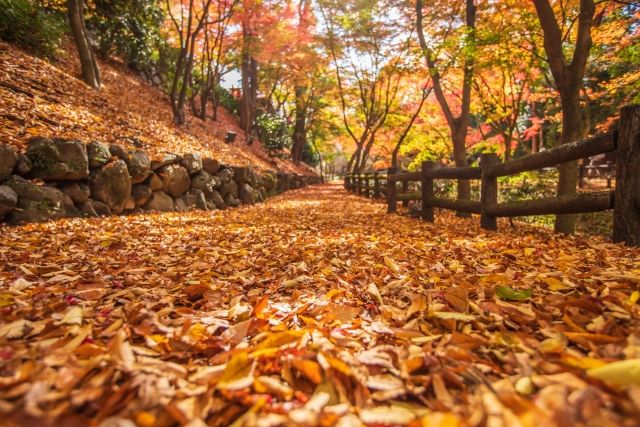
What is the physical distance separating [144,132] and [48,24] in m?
3.10

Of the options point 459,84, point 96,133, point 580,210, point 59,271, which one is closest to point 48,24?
point 96,133

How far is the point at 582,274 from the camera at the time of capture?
173 cm

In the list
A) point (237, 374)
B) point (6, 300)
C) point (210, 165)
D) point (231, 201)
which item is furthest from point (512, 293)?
point (231, 201)

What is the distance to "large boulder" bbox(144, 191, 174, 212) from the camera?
495 cm

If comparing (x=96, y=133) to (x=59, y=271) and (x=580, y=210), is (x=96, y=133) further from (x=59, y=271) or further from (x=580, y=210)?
(x=580, y=210)

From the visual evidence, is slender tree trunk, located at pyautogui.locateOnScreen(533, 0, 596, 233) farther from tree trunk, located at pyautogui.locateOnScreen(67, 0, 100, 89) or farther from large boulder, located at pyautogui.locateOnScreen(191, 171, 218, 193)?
tree trunk, located at pyautogui.locateOnScreen(67, 0, 100, 89)

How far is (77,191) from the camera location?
388cm

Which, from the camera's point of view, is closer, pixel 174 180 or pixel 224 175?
pixel 174 180

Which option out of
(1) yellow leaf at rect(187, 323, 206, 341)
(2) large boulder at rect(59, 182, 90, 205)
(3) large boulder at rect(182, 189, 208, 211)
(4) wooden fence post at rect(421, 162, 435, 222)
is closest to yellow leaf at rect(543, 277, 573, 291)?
(1) yellow leaf at rect(187, 323, 206, 341)

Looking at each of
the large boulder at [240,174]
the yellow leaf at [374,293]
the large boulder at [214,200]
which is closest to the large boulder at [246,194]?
the large boulder at [240,174]

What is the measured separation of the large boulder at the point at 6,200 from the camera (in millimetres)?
3037

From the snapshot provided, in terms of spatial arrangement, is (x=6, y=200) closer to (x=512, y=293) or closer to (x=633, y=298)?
(x=512, y=293)

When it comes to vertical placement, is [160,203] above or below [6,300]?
above

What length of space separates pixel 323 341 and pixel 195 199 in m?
5.19
